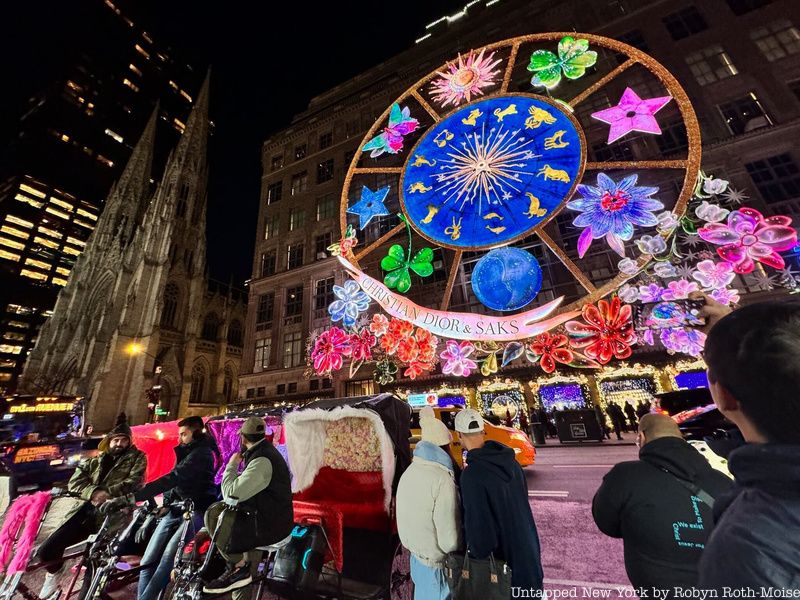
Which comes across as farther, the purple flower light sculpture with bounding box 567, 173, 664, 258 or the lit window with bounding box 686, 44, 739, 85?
the lit window with bounding box 686, 44, 739, 85

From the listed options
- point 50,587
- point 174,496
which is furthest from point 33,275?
point 174,496

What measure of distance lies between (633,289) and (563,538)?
5.03 metres

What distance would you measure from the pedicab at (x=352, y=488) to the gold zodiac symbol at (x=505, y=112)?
6.69 m

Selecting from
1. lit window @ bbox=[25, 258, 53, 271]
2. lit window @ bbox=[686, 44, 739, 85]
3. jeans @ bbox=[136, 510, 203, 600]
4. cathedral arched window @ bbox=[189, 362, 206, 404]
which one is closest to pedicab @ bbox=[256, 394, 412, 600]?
jeans @ bbox=[136, 510, 203, 600]

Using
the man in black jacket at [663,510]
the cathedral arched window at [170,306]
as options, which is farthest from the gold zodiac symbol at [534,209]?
the cathedral arched window at [170,306]

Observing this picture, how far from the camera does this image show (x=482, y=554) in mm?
2613

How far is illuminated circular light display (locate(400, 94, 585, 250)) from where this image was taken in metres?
6.36

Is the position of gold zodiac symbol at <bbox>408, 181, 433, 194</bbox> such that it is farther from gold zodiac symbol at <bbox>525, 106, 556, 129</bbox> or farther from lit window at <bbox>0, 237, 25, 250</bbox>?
lit window at <bbox>0, 237, 25, 250</bbox>

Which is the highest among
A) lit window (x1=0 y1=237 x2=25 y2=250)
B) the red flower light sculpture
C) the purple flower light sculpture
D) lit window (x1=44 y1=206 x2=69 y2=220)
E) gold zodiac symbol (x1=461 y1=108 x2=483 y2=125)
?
lit window (x1=44 y1=206 x2=69 y2=220)

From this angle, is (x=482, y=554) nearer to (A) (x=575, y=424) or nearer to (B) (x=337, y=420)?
(B) (x=337, y=420)

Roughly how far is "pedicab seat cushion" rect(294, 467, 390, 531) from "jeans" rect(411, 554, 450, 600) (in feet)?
4.15

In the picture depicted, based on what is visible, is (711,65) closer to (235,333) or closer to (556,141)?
(556,141)

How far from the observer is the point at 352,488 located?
189 inches

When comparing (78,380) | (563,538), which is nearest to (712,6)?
(563,538)
